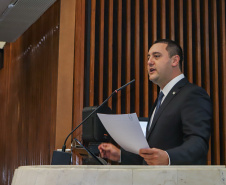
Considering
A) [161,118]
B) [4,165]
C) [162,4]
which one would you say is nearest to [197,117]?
[161,118]

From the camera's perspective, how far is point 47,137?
4.85m

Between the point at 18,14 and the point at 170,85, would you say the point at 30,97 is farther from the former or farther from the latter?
the point at 170,85

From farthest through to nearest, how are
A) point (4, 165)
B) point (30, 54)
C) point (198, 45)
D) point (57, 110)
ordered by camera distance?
point (4, 165)
point (30, 54)
point (198, 45)
point (57, 110)

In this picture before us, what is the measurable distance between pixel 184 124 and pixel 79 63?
2.43 m

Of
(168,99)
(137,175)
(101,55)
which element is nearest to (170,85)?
(168,99)

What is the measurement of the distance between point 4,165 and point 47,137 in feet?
8.25

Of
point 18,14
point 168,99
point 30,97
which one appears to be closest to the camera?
point 168,99

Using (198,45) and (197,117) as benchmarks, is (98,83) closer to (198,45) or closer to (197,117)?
(198,45)

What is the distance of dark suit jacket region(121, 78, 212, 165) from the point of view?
2.11 m

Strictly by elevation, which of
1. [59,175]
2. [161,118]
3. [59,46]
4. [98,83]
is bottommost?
[59,175]

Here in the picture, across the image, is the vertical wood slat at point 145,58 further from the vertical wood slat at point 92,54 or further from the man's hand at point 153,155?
the man's hand at point 153,155

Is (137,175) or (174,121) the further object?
(174,121)

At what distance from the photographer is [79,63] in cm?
450

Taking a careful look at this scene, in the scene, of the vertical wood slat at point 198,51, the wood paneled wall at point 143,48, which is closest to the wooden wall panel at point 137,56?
the wood paneled wall at point 143,48
